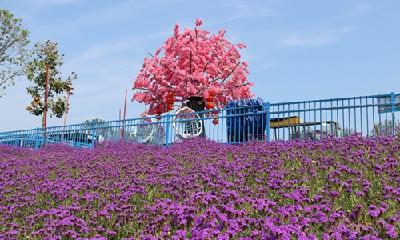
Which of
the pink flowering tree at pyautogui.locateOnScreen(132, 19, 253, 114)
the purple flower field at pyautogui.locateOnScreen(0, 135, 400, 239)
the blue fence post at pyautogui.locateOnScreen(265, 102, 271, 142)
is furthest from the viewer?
the pink flowering tree at pyautogui.locateOnScreen(132, 19, 253, 114)

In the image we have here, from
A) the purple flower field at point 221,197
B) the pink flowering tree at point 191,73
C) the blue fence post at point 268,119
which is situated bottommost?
the purple flower field at point 221,197

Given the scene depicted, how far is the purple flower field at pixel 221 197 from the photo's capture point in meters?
4.93

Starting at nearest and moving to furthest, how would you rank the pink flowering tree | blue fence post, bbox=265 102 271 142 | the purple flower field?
the purple flower field < blue fence post, bbox=265 102 271 142 < the pink flowering tree

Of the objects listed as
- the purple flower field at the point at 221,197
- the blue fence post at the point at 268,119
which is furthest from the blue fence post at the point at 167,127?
the purple flower field at the point at 221,197

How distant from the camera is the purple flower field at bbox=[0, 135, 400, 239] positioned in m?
4.93

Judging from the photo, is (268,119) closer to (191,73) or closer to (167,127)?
(167,127)

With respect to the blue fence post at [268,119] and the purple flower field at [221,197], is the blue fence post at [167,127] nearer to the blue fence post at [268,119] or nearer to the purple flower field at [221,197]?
the blue fence post at [268,119]

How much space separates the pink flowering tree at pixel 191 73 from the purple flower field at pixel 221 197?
1759cm

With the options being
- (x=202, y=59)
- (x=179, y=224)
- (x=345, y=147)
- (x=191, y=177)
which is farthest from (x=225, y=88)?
(x=179, y=224)

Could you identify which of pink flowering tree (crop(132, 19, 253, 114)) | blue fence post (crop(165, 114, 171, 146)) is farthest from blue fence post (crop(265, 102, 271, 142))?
pink flowering tree (crop(132, 19, 253, 114))

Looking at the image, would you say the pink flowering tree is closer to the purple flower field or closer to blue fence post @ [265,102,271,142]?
blue fence post @ [265,102,271,142]

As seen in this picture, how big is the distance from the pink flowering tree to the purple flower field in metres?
17.6

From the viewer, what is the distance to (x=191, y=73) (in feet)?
91.8

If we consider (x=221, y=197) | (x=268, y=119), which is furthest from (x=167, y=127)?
(x=221, y=197)
